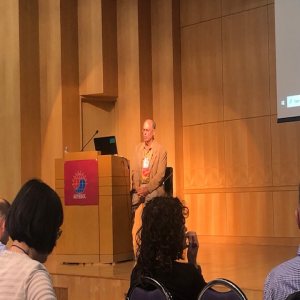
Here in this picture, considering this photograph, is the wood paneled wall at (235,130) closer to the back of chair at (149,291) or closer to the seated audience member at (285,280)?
the back of chair at (149,291)

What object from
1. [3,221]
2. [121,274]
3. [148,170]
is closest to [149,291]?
[3,221]

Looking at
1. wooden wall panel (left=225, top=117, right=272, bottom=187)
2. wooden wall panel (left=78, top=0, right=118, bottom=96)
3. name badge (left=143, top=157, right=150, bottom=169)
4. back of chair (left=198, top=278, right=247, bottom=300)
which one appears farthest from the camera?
wooden wall panel (left=78, top=0, right=118, bottom=96)

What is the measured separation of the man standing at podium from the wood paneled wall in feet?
6.77

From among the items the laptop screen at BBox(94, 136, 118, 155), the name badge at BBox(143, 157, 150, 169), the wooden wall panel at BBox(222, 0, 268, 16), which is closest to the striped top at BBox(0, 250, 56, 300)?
the laptop screen at BBox(94, 136, 118, 155)

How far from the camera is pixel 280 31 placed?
524 cm

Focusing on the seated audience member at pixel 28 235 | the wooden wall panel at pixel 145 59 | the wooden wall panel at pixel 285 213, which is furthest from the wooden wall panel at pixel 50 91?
the seated audience member at pixel 28 235

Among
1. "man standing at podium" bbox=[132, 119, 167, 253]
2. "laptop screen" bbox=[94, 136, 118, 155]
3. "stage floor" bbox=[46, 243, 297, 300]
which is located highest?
"laptop screen" bbox=[94, 136, 118, 155]

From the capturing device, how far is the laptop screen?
5.98 metres

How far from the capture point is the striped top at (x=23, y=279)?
1.31 m

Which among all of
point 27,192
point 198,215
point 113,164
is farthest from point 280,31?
point 27,192

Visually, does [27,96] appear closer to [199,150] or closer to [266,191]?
[199,150]

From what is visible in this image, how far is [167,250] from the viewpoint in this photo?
2.31 meters

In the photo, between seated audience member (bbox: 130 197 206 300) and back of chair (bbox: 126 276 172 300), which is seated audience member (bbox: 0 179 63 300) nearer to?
back of chair (bbox: 126 276 172 300)

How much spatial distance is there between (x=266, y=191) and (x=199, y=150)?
1225 mm
